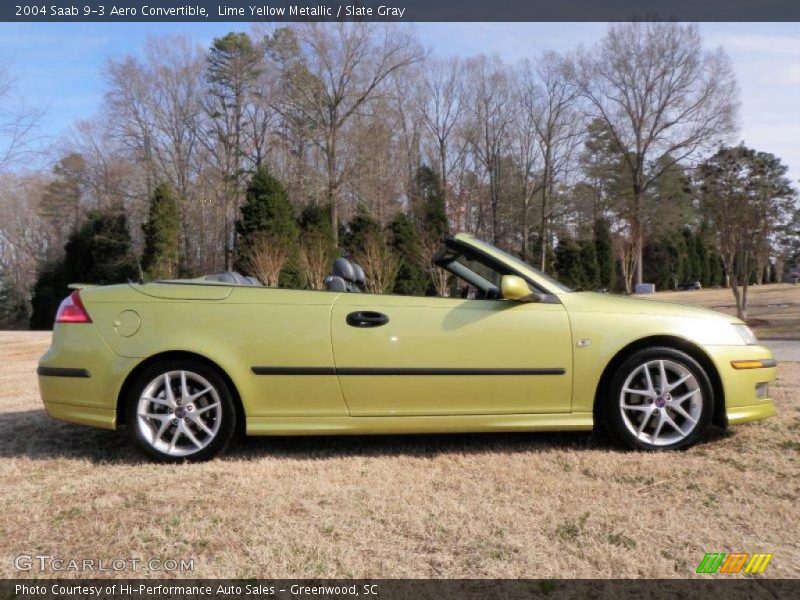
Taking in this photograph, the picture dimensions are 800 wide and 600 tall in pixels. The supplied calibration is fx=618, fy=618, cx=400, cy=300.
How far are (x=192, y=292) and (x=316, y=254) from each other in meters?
17.2

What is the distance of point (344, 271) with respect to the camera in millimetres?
4188

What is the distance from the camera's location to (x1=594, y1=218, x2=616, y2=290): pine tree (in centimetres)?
3891

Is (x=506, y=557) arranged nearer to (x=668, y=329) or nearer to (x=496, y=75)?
(x=668, y=329)

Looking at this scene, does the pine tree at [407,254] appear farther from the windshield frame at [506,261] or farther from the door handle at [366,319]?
the door handle at [366,319]

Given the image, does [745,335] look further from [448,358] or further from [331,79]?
[331,79]

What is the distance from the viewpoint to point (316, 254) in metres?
20.8

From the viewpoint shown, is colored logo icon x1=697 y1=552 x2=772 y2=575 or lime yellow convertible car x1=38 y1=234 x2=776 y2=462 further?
lime yellow convertible car x1=38 y1=234 x2=776 y2=462

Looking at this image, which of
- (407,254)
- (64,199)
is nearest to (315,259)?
(407,254)

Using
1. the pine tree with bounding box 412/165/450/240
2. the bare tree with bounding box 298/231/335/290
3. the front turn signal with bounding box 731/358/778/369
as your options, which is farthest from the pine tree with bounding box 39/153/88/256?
the front turn signal with bounding box 731/358/778/369

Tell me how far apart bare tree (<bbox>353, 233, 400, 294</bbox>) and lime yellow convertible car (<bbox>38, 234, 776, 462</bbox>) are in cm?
1366

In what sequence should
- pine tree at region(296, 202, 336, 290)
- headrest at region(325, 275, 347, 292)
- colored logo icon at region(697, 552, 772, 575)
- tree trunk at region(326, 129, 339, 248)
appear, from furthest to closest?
tree trunk at region(326, 129, 339, 248) < pine tree at region(296, 202, 336, 290) < headrest at region(325, 275, 347, 292) < colored logo icon at region(697, 552, 772, 575)

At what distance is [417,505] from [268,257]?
56.0ft

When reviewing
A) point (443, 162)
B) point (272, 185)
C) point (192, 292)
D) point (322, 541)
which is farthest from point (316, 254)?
point (443, 162)

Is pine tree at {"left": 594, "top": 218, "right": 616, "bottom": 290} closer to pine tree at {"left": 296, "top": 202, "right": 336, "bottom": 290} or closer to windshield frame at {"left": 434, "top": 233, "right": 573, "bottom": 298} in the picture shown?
pine tree at {"left": 296, "top": 202, "right": 336, "bottom": 290}
